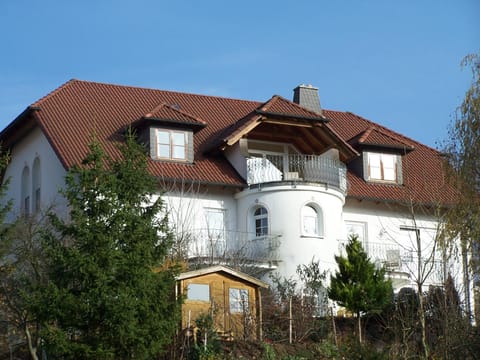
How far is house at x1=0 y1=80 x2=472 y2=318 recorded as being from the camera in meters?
37.5

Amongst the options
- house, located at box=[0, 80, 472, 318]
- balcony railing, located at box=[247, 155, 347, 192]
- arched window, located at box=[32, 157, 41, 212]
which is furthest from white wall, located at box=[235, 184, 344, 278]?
arched window, located at box=[32, 157, 41, 212]

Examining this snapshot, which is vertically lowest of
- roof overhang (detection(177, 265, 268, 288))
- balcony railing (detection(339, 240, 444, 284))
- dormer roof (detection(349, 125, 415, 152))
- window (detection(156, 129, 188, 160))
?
roof overhang (detection(177, 265, 268, 288))

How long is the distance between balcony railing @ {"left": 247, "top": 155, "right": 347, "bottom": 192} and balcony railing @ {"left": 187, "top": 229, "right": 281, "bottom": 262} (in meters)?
1.93

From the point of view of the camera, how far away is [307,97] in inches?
1758

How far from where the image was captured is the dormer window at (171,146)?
1511 inches

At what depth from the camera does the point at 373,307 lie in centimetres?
3064

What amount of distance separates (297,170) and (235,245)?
380cm

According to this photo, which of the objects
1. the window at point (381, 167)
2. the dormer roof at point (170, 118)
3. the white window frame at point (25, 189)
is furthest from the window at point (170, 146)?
the window at point (381, 167)

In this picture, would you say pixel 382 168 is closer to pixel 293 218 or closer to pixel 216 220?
pixel 293 218

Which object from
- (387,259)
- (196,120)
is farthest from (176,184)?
(387,259)

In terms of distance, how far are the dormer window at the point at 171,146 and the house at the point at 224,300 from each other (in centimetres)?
971

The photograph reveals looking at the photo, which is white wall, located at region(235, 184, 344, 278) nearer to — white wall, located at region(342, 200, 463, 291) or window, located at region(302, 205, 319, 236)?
window, located at region(302, 205, 319, 236)

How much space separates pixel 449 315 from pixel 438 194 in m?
12.0

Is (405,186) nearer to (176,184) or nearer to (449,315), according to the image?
(176,184)
